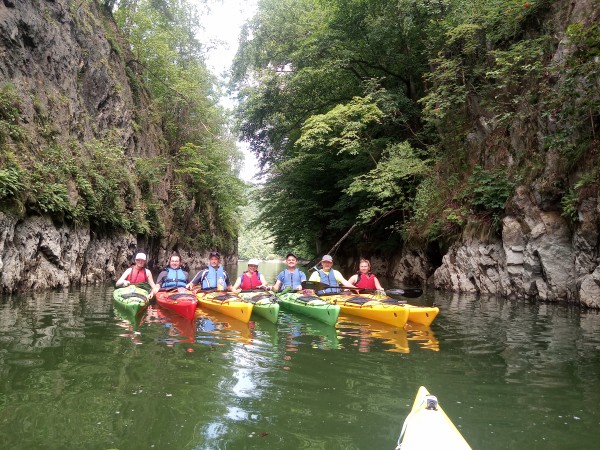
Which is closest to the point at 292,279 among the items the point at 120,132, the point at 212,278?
the point at 212,278

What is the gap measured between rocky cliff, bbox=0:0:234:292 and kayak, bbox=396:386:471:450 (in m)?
9.51

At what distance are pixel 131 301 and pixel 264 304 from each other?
8.07 feet

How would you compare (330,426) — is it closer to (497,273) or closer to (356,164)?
(497,273)

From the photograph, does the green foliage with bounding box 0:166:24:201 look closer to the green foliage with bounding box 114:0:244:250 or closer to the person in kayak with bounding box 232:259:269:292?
the person in kayak with bounding box 232:259:269:292

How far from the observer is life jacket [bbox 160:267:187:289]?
9867 mm

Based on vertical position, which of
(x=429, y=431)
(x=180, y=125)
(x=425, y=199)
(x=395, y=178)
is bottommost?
(x=429, y=431)

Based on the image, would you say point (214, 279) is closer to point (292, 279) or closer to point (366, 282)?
point (292, 279)

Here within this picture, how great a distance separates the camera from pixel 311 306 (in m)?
8.17

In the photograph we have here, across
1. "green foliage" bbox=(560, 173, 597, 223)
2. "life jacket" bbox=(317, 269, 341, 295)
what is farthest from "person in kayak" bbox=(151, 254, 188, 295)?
"green foliage" bbox=(560, 173, 597, 223)

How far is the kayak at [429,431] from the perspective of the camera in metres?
2.36

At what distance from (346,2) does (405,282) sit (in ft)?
38.9

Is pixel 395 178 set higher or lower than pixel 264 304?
higher

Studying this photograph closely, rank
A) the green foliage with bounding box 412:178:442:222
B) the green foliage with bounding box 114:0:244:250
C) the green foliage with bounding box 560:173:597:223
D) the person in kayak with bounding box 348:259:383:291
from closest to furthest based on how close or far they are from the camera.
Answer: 1. the green foliage with bounding box 560:173:597:223
2. the person in kayak with bounding box 348:259:383:291
3. the green foliage with bounding box 412:178:442:222
4. the green foliage with bounding box 114:0:244:250

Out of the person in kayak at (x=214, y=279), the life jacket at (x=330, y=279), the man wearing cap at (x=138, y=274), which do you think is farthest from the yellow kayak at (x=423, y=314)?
the man wearing cap at (x=138, y=274)
